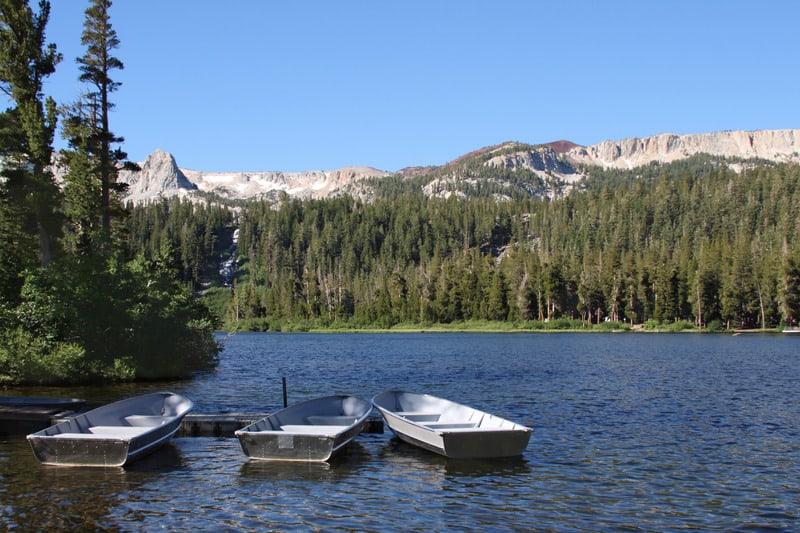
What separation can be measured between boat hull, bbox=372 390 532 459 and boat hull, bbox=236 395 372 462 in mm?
1801

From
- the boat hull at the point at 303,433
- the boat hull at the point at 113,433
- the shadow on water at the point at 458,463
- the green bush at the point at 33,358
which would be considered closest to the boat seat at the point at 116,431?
the boat hull at the point at 113,433

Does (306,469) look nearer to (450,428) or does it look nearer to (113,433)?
(450,428)

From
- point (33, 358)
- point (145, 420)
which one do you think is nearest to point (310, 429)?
point (145, 420)

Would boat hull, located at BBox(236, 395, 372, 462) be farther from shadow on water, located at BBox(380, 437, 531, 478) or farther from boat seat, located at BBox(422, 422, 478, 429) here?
boat seat, located at BBox(422, 422, 478, 429)

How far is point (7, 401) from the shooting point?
32.6m

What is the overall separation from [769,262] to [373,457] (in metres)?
147

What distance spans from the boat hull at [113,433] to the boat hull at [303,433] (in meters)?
3.96

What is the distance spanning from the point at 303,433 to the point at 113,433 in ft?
26.6

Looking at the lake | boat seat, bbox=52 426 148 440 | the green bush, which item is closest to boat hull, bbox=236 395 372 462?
the lake

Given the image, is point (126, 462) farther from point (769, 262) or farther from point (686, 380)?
point (769, 262)

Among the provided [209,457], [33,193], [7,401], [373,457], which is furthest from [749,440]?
[33,193]

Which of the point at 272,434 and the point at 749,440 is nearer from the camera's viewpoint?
the point at 272,434

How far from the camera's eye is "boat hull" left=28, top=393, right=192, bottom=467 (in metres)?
23.6

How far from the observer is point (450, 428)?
26.9m
